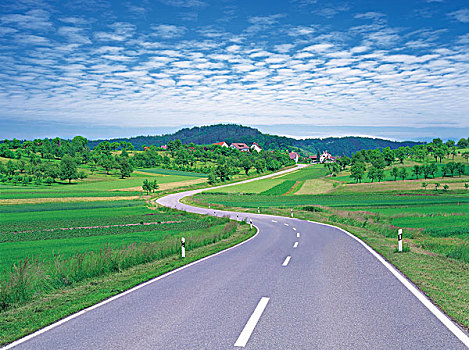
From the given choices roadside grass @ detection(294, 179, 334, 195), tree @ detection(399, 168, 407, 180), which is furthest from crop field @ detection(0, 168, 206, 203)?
tree @ detection(399, 168, 407, 180)

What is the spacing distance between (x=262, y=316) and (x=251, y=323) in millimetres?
454

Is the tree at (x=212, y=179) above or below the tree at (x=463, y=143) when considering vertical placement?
below

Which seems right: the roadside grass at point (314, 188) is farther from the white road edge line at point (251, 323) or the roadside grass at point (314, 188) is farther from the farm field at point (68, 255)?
the white road edge line at point (251, 323)

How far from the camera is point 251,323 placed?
20.0 ft

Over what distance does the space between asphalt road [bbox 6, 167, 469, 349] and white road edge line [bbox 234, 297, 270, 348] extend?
0.06 ft

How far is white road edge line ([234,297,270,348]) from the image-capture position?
17.5 feet

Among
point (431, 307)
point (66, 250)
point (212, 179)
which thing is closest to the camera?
point (431, 307)

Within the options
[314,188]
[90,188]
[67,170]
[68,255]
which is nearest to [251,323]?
[68,255]

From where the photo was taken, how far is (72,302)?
26.2 feet

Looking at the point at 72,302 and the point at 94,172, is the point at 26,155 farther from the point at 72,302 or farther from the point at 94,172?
the point at 72,302

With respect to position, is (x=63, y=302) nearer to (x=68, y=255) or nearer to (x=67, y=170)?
(x=68, y=255)

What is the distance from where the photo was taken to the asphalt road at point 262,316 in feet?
17.6

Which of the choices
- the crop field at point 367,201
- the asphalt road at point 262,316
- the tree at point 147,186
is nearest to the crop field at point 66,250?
the asphalt road at point 262,316

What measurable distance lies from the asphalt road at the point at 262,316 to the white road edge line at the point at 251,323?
0.02 metres
